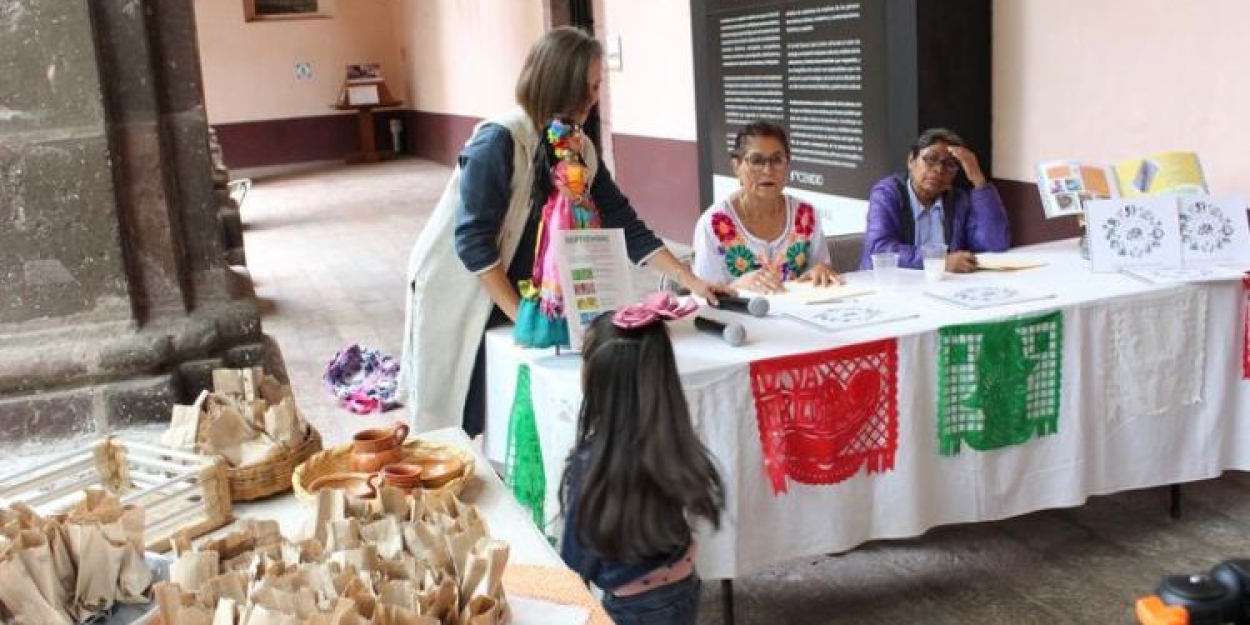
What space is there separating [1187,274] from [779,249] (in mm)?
1103

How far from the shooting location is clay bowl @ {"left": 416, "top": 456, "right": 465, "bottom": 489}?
177cm

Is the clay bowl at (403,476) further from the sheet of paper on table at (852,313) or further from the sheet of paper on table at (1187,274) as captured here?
the sheet of paper on table at (1187,274)

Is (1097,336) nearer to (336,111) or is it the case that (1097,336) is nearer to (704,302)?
(704,302)

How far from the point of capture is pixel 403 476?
5.78ft

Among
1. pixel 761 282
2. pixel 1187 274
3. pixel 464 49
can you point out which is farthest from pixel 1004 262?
pixel 464 49

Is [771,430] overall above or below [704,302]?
below

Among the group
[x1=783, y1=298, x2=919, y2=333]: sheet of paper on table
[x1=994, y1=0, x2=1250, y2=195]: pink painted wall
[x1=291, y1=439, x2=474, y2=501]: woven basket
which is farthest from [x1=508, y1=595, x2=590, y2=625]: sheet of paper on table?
[x1=994, y1=0, x2=1250, y2=195]: pink painted wall

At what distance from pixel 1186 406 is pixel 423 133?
49.7 ft

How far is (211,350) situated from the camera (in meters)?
2.46

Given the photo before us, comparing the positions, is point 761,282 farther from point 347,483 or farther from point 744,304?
point 347,483

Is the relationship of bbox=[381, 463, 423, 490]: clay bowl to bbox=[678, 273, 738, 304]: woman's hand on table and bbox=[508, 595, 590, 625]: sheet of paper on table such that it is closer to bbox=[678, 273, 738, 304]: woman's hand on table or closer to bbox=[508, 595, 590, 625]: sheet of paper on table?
bbox=[508, 595, 590, 625]: sheet of paper on table

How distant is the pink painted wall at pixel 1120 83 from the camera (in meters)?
3.48

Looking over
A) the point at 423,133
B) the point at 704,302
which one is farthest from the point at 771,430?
the point at 423,133

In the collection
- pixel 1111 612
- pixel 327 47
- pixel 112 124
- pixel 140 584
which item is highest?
pixel 327 47
